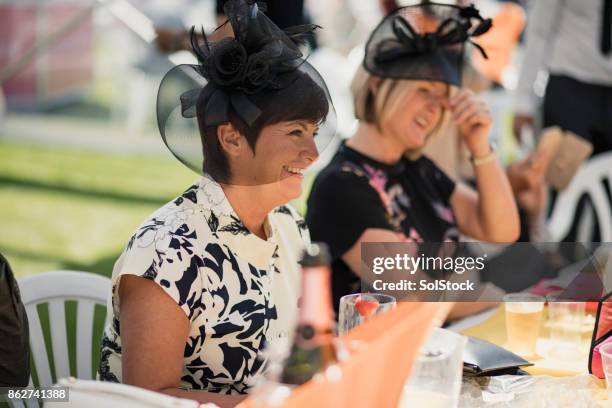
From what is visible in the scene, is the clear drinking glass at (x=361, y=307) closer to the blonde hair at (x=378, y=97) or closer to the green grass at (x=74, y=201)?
the blonde hair at (x=378, y=97)

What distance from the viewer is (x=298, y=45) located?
172cm

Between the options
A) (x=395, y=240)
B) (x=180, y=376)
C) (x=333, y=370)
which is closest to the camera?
(x=333, y=370)

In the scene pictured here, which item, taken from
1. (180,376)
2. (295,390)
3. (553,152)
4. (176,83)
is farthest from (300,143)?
(553,152)

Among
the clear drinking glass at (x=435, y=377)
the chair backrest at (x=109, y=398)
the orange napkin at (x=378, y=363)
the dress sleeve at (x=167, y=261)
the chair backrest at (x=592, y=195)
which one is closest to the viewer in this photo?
the orange napkin at (x=378, y=363)

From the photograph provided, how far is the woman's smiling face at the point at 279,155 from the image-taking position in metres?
1.66

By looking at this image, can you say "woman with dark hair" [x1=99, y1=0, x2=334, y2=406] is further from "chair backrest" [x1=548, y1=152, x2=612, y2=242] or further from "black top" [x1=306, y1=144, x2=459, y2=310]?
"chair backrest" [x1=548, y1=152, x2=612, y2=242]

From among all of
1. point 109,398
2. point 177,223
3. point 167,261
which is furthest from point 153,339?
point 109,398

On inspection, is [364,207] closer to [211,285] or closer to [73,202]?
[211,285]

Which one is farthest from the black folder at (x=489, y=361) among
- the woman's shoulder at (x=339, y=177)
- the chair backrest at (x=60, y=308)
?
the chair backrest at (x=60, y=308)

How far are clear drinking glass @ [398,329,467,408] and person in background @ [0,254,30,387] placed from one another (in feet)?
2.18

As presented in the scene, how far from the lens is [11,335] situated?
57.4 inches

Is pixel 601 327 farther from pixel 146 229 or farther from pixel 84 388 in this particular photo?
pixel 84 388

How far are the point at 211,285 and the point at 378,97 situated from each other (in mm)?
1003

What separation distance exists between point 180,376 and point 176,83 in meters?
0.55
